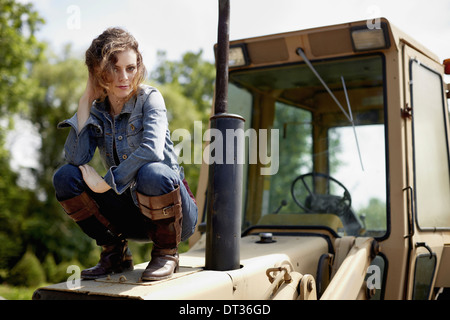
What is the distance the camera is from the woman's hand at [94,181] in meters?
1.94

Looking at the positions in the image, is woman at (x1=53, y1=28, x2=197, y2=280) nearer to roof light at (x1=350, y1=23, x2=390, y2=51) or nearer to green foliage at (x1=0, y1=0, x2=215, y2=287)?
roof light at (x1=350, y1=23, x2=390, y2=51)

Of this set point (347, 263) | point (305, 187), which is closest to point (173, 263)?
point (347, 263)

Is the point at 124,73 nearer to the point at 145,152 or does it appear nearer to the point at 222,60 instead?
the point at 145,152

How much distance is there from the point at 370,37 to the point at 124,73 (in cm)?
183

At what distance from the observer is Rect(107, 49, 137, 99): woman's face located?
6.55ft

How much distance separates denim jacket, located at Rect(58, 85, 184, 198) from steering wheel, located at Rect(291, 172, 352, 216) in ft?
5.60

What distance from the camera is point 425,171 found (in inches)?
130

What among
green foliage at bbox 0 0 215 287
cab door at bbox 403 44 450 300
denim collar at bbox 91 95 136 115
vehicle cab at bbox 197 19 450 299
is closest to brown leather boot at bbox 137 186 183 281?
denim collar at bbox 91 95 136 115

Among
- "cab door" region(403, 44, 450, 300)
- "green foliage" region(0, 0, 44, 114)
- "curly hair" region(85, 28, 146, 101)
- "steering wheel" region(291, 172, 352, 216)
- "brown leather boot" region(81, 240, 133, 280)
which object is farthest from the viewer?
"green foliage" region(0, 0, 44, 114)

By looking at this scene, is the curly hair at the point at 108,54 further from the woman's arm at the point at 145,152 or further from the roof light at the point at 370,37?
the roof light at the point at 370,37

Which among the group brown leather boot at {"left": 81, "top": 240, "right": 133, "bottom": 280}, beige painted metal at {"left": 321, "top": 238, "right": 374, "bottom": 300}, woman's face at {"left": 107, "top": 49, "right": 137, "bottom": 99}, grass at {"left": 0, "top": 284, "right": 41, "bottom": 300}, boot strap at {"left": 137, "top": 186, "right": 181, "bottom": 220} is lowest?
grass at {"left": 0, "top": 284, "right": 41, "bottom": 300}

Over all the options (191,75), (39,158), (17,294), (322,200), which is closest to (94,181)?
(322,200)

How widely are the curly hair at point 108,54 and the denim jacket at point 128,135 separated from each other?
82 mm

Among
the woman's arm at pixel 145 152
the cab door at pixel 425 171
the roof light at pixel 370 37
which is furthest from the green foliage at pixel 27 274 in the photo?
the woman's arm at pixel 145 152
